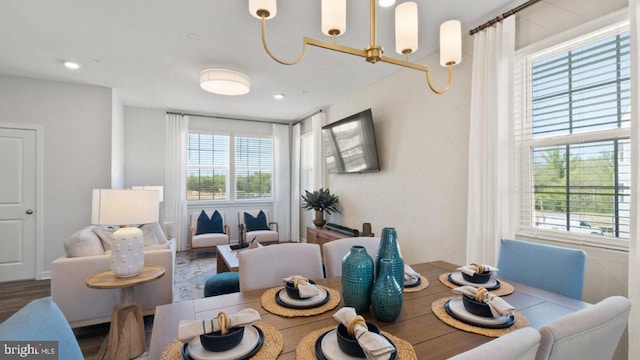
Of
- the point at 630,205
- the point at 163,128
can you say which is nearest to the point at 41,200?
the point at 163,128

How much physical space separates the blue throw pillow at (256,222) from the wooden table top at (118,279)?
3139 mm

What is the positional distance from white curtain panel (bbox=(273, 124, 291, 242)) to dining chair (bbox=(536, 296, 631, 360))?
5569 millimetres

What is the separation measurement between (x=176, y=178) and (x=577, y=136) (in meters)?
5.52

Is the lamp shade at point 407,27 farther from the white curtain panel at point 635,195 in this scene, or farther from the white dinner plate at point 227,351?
the white dinner plate at point 227,351

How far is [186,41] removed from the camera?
107 inches

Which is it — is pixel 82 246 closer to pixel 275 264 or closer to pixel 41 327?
pixel 275 264

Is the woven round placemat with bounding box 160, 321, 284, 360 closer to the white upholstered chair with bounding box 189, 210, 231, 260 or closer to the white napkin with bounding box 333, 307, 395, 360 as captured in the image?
the white napkin with bounding box 333, 307, 395, 360

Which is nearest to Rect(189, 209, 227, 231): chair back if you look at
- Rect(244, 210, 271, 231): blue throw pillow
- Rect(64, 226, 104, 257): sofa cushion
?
Rect(244, 210, 271, 231): blue throw pillow

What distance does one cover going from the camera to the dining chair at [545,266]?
4.74 feet

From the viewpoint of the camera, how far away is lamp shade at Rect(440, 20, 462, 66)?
144 cm

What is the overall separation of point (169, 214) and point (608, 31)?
5.83 meters

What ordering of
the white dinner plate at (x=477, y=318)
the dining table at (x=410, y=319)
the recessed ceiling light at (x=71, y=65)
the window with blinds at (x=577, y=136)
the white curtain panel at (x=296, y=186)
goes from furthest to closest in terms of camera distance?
the white curtain panel at (x=296, y=186) → the recessed ceiling light at (x=71, y=65) → the window with blinds at (x=577, y=136) → the white dinner plate at (x=477, y=318) → the dining table at (x=410, y=319)

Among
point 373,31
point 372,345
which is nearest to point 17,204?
point 373,31

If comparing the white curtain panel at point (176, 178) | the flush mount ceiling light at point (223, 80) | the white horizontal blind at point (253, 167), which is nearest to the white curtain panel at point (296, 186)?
the white horizontal blind at point (253, 167)
